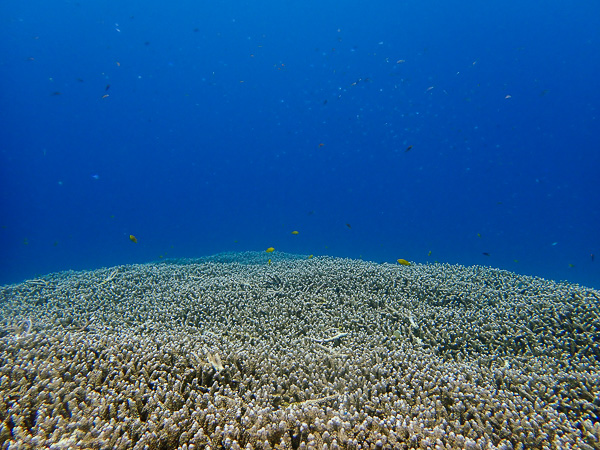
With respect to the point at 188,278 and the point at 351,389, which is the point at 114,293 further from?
the point at 351,389

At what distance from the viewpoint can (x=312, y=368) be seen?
3158mm

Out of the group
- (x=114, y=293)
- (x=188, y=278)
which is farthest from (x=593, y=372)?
(x=114, y=293)

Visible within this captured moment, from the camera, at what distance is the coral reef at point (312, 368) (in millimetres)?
2068

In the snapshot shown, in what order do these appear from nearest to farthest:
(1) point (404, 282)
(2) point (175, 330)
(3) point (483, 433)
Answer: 1. (3) point (483, 433)
2. (2) point (175, 330)
3. (1) point (404, 282)

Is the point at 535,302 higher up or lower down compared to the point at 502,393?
higher up

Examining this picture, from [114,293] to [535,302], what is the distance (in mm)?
8236

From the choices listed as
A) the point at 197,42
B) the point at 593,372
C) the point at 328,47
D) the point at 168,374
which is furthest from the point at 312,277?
the point at 197,42

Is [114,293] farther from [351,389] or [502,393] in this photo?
[502,393]

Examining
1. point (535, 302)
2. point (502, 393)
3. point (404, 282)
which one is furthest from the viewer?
point (404, 282)

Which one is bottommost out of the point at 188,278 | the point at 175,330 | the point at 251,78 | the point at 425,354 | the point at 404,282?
the point at 175,330

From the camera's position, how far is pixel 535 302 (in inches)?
179

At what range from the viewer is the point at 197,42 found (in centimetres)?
5272

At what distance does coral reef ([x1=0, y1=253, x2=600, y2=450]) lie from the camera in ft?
6.79

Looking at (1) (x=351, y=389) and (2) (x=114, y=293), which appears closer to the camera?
(1) (x=351, y=389)
